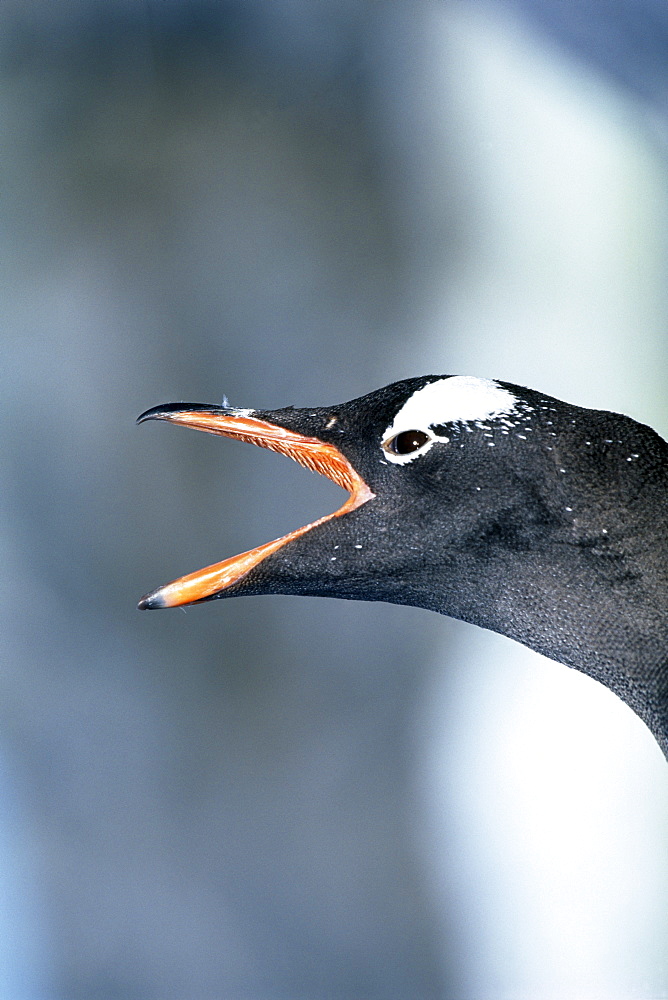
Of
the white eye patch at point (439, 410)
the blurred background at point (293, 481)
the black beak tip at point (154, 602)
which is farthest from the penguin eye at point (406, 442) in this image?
the blurred background at point (293, 481)

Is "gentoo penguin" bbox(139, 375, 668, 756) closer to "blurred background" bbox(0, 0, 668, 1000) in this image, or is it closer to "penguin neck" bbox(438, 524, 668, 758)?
"penguin neck" bbox(438, 524, 668, 758)

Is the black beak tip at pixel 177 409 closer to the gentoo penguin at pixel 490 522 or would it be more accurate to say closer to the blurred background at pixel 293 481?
the gentoo penguin at pixel 490 522

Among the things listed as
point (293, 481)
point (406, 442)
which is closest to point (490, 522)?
point (406, 442)

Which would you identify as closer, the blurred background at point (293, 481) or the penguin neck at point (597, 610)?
the penguin neck at point (597, 610)

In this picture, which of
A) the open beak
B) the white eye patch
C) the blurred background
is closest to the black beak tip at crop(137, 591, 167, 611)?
the open beak

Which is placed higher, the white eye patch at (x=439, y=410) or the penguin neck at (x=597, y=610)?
the white eye patch at (x=439, y=410)

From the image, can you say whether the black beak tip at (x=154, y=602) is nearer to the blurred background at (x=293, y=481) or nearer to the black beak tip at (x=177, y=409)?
the black beak tip at (x=177, y=409)

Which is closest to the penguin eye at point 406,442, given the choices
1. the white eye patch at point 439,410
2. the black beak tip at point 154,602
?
the white eye patch at point 439,410

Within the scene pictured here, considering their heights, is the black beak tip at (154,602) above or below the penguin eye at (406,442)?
below
